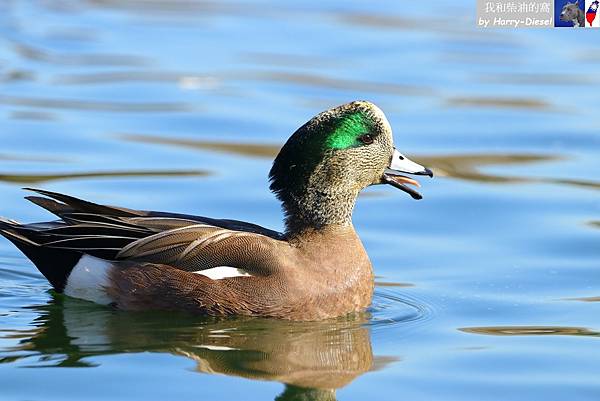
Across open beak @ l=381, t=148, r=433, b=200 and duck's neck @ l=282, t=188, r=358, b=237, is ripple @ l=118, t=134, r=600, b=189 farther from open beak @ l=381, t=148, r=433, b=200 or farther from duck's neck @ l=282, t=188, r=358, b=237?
duck's neck @ l=282, t=188, r=358, b=237

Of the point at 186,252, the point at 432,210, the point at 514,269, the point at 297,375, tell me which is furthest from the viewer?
the point at 432,210

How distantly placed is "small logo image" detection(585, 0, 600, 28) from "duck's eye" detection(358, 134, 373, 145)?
634 centimetres

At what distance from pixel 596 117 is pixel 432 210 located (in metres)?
3.27

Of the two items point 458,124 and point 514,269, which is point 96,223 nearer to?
point 514,269

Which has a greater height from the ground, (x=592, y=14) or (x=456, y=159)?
(x=592, y=14)

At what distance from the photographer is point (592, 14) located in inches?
573

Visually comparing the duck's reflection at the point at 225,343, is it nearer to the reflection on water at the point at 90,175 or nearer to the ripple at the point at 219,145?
the reflection on water at the point at 90,175

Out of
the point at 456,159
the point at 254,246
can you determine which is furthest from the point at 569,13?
the point at 254,246

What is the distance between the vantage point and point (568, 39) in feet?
53.6

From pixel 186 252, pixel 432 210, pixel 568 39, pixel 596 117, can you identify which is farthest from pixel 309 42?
pixel 186 252

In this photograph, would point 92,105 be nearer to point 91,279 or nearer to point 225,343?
point 91,279

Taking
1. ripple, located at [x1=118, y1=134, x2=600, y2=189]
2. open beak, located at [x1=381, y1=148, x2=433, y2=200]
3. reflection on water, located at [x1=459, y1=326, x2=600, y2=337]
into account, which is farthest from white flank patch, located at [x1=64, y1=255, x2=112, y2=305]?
ripple, located at [x1=118, y1=134, x2=600, y2=189]

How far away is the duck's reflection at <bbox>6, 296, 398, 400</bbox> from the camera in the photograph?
704cm

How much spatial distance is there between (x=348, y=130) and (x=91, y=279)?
1.63m
